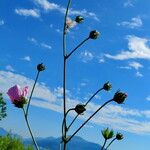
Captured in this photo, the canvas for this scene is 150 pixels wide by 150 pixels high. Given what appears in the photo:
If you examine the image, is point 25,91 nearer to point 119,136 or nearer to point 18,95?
point 18,95

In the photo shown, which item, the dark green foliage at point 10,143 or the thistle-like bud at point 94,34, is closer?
the thistle-like bud at point 94,34

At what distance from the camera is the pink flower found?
4129 mm

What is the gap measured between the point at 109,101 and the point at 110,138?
799 mm

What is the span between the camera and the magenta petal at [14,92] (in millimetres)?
4211

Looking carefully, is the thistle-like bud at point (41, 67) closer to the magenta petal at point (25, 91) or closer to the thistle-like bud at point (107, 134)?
the magenta petal at point (25, 91)

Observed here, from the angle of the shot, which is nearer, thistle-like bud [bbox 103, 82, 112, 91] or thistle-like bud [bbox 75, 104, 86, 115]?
thistle-like bud [bbox 75, 104, 86, 115]

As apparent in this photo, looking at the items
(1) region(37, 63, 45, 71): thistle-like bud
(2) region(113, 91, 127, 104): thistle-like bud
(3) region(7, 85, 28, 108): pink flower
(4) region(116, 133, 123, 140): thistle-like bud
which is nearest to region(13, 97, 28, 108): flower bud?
(3) region(7, 85, 28, 108): pink flower

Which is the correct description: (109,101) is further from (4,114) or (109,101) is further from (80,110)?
(4,114)

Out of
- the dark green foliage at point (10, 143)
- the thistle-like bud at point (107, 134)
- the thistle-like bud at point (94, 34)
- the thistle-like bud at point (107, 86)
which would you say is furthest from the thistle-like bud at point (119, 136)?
the dark green foliage at point (10, 143)

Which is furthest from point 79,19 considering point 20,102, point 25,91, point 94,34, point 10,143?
point 10,143

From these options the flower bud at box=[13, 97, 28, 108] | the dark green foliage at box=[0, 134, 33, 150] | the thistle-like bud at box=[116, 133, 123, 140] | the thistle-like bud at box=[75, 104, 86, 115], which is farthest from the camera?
the dark green foliage at box=[0, 134, 33, 150]

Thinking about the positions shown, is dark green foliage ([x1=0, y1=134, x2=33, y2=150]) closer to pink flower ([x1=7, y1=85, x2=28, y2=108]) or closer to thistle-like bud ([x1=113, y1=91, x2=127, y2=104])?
pink flower ([x1=7, y1=85, x2=28, y2=108])

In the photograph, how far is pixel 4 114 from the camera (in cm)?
10175

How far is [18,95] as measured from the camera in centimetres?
421
